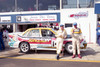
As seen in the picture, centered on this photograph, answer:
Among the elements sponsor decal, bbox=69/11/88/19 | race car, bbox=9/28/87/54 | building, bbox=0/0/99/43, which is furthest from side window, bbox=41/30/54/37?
sponsor decal, bbox=69/11/88/19

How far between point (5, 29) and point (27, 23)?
9.25 ft

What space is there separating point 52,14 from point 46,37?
5492 mm

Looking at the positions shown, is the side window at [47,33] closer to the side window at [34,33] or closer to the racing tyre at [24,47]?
the side window at [34,33]

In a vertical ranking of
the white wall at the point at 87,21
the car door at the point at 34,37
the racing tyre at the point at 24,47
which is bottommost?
the racing tyre at the point at 24,47

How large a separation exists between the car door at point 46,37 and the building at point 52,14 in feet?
13.9

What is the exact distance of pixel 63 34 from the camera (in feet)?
22.8

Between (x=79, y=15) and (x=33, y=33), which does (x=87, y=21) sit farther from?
(x=33, y=33)

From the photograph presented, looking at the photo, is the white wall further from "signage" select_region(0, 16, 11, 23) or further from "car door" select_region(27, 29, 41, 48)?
"signage" select_region(0, 16, 11, 23)

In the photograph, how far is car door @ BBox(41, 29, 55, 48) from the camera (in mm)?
7871

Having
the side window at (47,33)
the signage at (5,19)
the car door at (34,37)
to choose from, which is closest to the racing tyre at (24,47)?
the car door at (34,37)

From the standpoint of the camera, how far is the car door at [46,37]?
7871mm

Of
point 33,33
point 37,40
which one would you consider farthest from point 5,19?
point 37,40

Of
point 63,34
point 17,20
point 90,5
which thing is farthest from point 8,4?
point 63,34

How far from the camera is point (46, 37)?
797 centimetres
